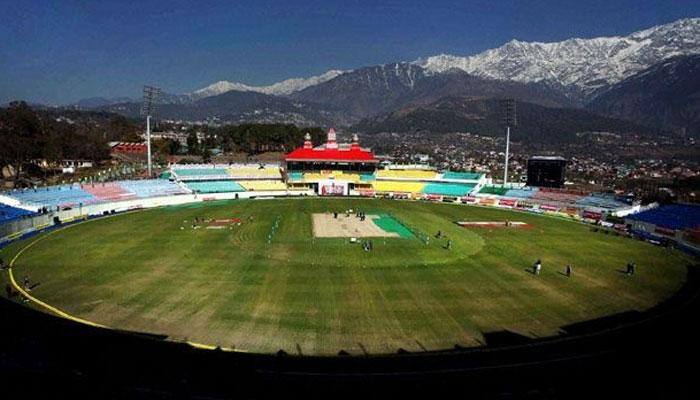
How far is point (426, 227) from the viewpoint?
57.9 metres

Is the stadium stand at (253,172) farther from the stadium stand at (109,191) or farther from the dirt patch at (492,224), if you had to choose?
the dirt patch at (492,224)

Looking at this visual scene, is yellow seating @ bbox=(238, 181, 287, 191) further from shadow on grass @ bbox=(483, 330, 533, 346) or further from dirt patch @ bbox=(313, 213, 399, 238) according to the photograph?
shadow on grass @ bbox=(483, 330, 533, 346)

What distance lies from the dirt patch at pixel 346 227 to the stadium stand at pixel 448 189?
3202cm

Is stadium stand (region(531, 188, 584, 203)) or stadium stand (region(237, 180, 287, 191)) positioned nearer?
stadium stand (region(531, 188, 584, 203))

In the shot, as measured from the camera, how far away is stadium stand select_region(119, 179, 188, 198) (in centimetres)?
7681

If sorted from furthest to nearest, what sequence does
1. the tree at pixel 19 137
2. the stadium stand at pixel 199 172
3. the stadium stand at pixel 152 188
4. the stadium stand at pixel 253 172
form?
the stadium stand at pixel 253 172, the stadium stand at pixel 199 172, the tree at pixel 19 137, the stadium stand at pixel 152 188

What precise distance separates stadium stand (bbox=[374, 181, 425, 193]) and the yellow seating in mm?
20350

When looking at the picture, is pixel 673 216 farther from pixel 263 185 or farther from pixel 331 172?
pixel 263 185

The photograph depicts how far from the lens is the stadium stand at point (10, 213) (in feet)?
162

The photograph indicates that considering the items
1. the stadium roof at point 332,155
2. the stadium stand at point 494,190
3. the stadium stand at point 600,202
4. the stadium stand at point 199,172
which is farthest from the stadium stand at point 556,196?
the stadium stand at point 199,172

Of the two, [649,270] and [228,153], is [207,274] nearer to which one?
[649,270]

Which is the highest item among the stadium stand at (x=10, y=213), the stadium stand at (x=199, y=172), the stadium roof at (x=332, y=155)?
the stadium roof at (x=332, y=155)

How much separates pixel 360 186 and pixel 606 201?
46.1m

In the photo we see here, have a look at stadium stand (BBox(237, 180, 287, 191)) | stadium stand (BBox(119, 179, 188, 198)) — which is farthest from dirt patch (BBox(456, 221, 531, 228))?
stadium stand (BBox(119, 179, 188, 198))
